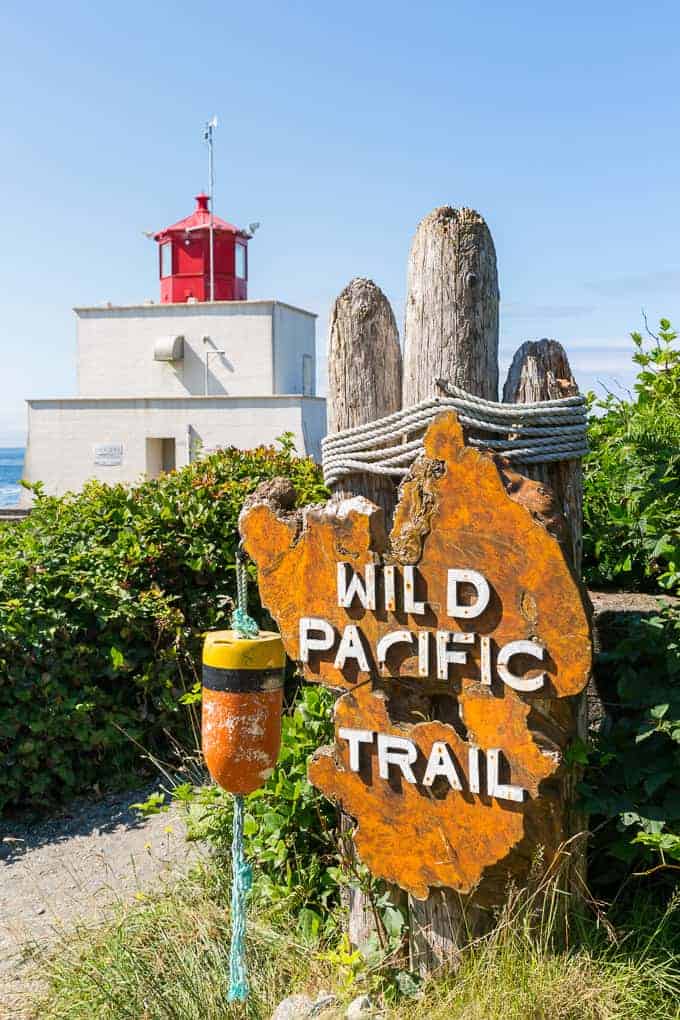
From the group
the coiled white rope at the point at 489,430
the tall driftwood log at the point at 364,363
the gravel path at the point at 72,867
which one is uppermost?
the tall driftwood log at the point at 364,363

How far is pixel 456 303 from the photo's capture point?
2.93 metres

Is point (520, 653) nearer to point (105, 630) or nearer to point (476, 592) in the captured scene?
point (476, 592)

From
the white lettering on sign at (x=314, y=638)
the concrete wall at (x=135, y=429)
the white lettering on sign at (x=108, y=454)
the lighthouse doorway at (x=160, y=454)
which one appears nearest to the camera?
the white lettering on sign at (x=314, y=638)

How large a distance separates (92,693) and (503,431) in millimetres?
3161

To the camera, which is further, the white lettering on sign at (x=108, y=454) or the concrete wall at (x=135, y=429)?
the white lettering on sign at (x=108, y=454)

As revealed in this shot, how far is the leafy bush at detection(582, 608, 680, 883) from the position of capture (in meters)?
2.79

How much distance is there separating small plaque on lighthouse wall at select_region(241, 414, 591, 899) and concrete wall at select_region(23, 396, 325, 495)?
2173cm

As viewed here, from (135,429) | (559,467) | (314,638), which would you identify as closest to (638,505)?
(559,467)

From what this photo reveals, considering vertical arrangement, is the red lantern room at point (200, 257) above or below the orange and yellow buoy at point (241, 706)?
above

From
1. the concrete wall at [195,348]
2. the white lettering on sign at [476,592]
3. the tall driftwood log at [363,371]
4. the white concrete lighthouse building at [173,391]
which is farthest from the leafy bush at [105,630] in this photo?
the concrete wall at [195,348]

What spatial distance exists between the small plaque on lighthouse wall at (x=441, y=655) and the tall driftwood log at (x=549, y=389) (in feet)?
1.08

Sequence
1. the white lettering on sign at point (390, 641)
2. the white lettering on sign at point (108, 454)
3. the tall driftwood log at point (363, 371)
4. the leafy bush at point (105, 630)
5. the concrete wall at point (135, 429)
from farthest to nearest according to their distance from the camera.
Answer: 1. the white lettering on sign at point (108, 454)
2. the concrete wall at point (135, 429)
3. the leafy bush at point (105, 630)
4. the tall driftwood log at point (363, 371)
5. the white lettering on sign at point (390, 641)

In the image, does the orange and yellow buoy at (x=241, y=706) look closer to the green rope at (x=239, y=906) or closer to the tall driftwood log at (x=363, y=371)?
the green rope at (x=239, y=906)

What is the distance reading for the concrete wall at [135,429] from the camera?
24875 millimetres
